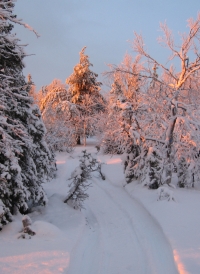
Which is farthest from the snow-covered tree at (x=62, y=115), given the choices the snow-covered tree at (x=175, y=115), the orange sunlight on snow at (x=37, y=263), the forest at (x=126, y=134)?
the orange sunlight on snow at (x=37, y=263)

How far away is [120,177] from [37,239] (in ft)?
43.0

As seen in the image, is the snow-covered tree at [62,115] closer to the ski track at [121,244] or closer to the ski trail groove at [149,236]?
the ski trail groove at [149,236]

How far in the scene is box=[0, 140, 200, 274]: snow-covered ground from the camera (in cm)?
611

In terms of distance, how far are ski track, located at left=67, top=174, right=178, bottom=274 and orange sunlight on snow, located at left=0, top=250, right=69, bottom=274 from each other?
0.28 meters

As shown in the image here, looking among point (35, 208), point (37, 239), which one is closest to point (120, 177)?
point (35, 208)

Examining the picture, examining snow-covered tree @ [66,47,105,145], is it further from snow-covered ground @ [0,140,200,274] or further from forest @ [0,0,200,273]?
snow-covered ground @ [0,140,200,274]

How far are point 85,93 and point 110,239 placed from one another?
31064 millimetres

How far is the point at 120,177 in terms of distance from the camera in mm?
20078

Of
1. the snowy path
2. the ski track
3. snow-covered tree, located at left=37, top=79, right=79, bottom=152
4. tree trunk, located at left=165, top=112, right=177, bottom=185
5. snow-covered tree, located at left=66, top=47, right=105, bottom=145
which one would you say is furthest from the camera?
snow-covered tree, located at left=66, top=47, right=105, bottom=145

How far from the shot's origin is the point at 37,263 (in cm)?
585

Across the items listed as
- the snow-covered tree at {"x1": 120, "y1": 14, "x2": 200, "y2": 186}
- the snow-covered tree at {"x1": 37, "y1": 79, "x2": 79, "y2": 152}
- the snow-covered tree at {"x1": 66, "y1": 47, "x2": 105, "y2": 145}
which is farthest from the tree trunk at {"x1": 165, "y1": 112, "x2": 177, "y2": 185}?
the snow-covered tree at {"x1": 66, "y1": 47, "x2": 105, "y2": 145}

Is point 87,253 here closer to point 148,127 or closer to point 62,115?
point 148,127

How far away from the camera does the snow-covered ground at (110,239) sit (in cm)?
611

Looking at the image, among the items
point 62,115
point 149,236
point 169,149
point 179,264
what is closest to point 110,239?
point 149,236
